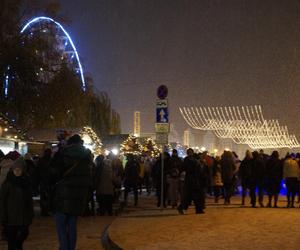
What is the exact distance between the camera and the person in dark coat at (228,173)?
20.8 metres

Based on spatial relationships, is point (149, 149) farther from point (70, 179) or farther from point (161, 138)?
point (70, 179)

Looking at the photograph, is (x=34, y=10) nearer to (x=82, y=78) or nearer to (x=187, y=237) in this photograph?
(x=82, y=78)

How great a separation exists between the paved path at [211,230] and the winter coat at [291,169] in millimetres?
2284

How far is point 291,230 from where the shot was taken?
40.3 ft

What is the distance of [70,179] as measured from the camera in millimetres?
8367

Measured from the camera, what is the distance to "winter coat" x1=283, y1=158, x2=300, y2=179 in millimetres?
18875

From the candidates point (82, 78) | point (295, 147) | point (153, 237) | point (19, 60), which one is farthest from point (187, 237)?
point (295, 147)

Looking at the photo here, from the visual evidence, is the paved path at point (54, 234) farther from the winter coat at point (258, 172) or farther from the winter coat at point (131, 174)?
the winter coat at point (258, 172)

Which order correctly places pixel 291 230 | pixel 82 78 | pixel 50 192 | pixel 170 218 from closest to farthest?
→ pixel 50 192 < pixel 291 230 < pixel 170 218 < pixel 82 78

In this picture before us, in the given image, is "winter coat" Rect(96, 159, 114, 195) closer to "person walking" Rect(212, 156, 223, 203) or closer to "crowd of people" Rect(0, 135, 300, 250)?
"crowd of people" Rect(0, 135, 300, 250)

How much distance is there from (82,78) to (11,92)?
590cm

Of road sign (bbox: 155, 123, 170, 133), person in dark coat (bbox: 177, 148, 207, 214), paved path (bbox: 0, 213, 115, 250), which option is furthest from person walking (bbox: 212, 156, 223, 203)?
paved path (bbox: 0, 213, 115, 250)

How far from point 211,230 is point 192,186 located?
164 inches

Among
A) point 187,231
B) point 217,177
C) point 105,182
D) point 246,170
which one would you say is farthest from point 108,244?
point 217,177
